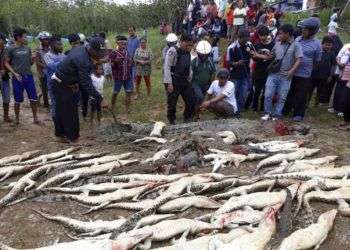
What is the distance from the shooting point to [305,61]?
30.5 feet

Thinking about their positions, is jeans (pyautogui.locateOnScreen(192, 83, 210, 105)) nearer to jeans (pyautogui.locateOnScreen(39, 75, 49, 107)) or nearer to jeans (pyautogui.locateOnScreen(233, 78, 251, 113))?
jeans (pyautogui.locateOnScreen(233, 78, 251, 113))

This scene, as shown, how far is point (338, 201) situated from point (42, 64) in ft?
24.6

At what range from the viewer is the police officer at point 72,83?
7.61 metres

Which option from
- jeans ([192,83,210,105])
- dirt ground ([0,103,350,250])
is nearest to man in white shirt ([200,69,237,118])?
jeans ([192,83,210,105])

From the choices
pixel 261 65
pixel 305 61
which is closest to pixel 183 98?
pixel 261 65

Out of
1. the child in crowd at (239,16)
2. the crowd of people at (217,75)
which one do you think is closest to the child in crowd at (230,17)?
the child in crowd at (239,16)

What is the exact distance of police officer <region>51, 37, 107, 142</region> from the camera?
761 cm

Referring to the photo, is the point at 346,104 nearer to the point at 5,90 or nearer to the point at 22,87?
the point at 22,87

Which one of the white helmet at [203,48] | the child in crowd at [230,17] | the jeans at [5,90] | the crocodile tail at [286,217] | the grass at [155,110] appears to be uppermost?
the child in crowd at [230,17]

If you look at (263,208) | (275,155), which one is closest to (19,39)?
(275,155)

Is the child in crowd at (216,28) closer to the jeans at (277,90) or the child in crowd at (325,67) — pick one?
the child in crowd at (325,67)

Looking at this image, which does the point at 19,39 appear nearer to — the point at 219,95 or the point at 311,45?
the point at 219,95

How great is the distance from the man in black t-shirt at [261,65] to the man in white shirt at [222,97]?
0.72m

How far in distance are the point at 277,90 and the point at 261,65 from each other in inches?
29.4
